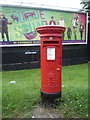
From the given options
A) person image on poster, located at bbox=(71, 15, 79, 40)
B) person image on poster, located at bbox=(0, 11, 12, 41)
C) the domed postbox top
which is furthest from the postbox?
person image on poster, located at bbox=(71, 15, 79, 40)

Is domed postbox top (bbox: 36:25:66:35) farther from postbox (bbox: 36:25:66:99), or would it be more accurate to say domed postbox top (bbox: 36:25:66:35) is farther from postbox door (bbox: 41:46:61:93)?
postbox door (bbox: 41:46:61:93)

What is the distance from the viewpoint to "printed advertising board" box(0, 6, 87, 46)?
7.66 m

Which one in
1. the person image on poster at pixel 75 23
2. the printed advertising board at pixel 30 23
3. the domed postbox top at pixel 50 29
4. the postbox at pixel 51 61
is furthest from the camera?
the person image on poster at pixel 75 23

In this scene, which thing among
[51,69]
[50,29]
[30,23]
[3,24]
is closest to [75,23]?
[30,23]

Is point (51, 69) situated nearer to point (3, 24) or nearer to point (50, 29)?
point (50, 29)

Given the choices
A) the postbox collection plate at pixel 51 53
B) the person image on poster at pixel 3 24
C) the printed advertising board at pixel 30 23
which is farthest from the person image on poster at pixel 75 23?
the postbox collection plate at pixel 51 53

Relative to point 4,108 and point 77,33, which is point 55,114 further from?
point 77,33

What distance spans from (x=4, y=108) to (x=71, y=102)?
1434 millimetres

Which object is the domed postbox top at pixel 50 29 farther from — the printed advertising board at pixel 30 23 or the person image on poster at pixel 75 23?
the person image on poster at pixel 75 23

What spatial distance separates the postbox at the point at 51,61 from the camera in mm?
2757

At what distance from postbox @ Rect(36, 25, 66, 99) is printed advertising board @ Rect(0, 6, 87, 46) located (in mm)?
5403

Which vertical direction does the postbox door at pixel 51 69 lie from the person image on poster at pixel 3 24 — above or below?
below

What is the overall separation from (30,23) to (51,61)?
6.11 m

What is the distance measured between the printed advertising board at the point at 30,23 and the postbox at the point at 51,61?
540cm
